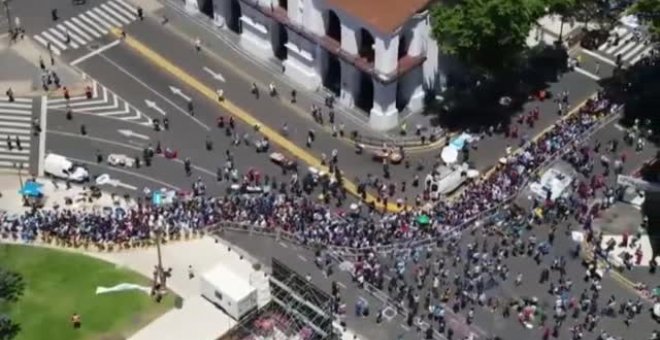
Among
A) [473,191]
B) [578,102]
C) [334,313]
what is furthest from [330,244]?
[578,102]

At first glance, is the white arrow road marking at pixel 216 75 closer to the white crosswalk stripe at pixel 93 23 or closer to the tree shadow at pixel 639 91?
the white crosswalk stripe at pixel 93 23

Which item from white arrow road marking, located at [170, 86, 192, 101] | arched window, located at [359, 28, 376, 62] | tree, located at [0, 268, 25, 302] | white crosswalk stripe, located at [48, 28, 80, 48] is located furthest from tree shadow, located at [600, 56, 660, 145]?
tree, located at [0, 268, 25, 302]

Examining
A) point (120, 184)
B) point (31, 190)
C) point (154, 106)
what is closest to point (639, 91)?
point (154, 106)

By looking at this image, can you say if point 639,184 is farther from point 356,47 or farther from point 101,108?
point 101,108

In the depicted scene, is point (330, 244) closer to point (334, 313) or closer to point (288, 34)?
point (334, 313)

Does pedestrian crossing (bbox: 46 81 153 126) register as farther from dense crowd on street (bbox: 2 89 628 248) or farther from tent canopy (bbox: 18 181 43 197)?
dense crowd on street (bbox: 2 89 628 248)

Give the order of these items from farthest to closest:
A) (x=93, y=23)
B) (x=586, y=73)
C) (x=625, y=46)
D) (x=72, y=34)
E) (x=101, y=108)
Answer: (x=93, y=23) < (x=72, y=34) < (x=625, y=46) < (x=586, y=73) < (x=101, y=108)
